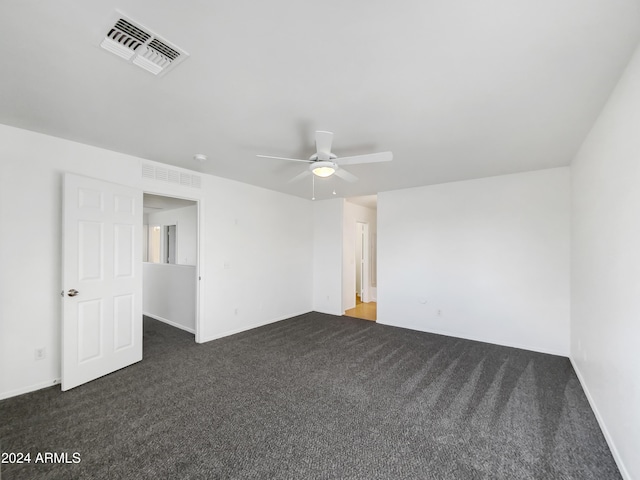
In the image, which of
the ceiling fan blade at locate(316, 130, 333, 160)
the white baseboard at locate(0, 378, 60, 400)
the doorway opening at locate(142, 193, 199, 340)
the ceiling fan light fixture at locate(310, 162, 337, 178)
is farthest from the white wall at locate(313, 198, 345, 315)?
the white baseboard at locate(0, 378, 60, 400)

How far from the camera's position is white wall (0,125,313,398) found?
2.44m

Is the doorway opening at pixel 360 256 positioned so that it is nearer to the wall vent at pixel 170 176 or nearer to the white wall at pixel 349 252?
the white wall at pixel 349 252

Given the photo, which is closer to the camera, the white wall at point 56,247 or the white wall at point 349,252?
the white wall at point 56,247

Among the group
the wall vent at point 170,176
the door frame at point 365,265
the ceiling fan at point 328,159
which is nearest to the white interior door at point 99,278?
the wall vent at point 170,176

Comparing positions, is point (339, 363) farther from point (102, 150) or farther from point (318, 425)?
point (102, 150)

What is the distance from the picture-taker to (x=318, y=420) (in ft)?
7.00

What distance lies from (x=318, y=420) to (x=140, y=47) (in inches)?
113

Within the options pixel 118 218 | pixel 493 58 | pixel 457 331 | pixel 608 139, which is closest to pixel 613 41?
pixel 493 58

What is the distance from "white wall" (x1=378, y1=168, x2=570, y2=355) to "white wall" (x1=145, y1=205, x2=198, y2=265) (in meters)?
3.73

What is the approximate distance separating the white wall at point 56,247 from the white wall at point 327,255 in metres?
→ 1.27

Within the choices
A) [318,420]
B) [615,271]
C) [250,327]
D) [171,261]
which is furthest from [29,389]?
[615,271]

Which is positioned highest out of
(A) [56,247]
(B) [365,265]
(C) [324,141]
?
(C) [324,141]

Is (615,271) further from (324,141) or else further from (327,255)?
(327,255)

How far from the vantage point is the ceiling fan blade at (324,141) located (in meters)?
2.05
